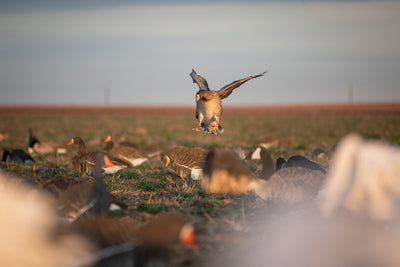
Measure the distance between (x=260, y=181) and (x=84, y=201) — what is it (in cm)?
355

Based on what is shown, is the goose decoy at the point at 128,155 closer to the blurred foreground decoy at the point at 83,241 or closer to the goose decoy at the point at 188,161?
the goose decoy at the point at 188,161

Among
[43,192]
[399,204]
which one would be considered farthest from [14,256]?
[399,204]

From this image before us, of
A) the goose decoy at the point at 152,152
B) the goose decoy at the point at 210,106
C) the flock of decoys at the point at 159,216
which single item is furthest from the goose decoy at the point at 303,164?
the goose decoy at the point at 152,152

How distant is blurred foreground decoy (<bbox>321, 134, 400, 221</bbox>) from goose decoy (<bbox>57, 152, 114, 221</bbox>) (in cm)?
336

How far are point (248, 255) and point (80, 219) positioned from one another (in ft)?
8.40

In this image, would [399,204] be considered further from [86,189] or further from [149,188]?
[149,188]

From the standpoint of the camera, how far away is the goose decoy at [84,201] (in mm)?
5277

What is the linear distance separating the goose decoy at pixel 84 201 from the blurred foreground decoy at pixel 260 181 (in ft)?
7.55

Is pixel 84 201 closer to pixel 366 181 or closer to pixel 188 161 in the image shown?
pixel 188 161

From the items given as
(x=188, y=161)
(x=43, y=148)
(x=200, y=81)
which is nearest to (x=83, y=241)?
(x=188, y=161)

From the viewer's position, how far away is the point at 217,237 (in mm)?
4996

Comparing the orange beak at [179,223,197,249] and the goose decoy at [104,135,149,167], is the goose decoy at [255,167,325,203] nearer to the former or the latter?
the orange beak at [179,223,197,249]

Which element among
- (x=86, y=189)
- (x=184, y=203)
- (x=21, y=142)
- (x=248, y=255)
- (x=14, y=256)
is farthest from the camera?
(x=21, y=142)

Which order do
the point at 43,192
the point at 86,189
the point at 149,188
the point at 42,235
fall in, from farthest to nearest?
1. the point at 149,188
2. the point at 43,192
3. the point at 86,189
4. the point at 42,235
